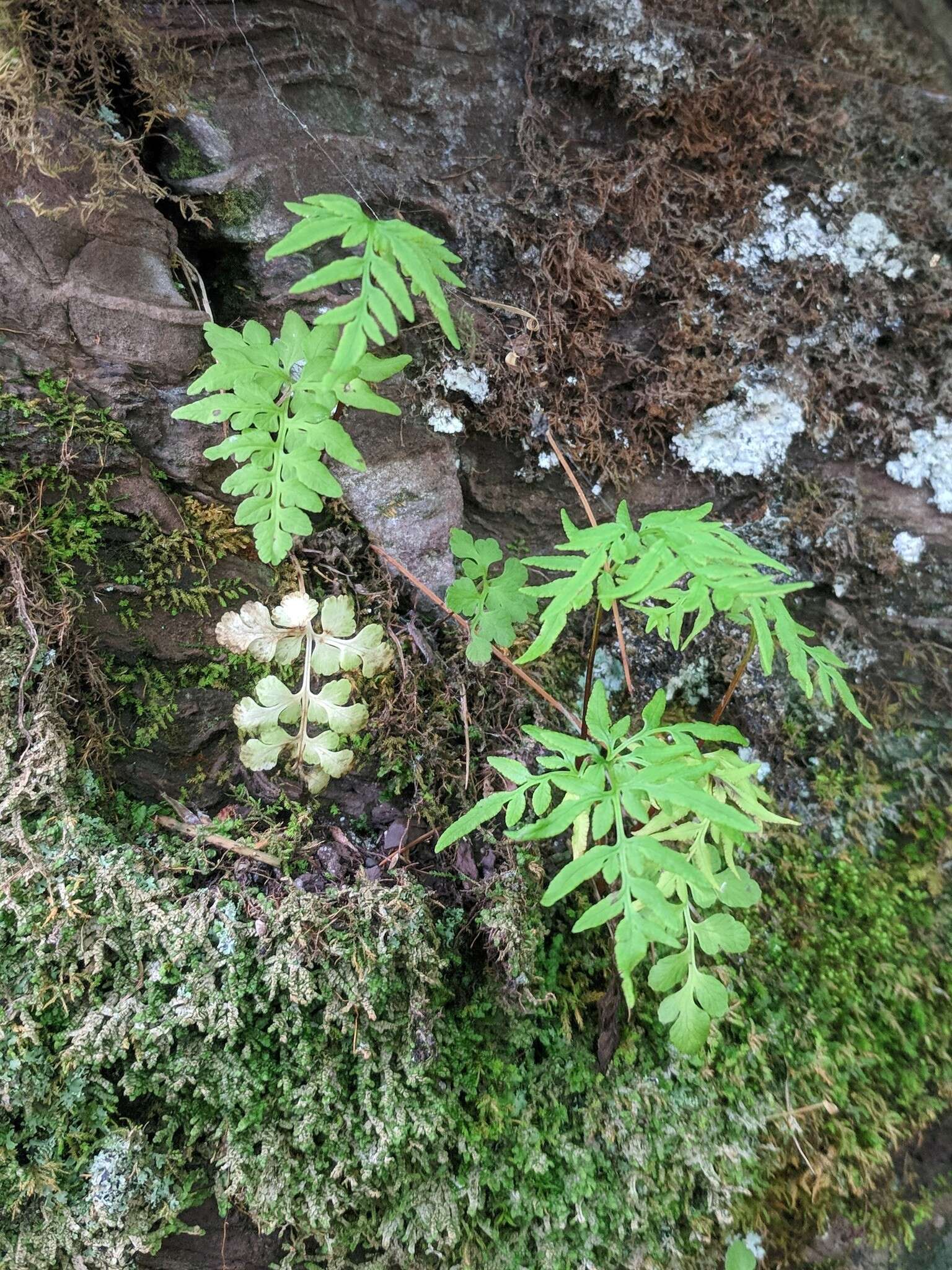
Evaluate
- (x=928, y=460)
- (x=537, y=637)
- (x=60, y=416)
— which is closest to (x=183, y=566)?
(x=60, y=416)

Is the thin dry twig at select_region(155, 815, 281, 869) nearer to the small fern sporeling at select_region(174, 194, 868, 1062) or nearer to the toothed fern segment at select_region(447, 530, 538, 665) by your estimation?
the small fern sporeling at select_region(174, 194, 868, 1062)

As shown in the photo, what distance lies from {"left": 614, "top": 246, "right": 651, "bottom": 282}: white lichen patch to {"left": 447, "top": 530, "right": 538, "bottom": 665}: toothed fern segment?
1166 mm

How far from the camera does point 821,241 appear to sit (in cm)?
273

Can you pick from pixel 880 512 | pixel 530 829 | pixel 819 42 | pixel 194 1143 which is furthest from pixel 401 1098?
pixel 819 42

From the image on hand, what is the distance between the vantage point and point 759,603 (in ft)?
5.58

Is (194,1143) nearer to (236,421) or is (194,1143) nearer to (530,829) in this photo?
(530,829)

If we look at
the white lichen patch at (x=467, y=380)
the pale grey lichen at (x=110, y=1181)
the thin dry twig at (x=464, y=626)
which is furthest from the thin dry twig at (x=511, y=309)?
the pale grey lichen at (x=110, y=1181)

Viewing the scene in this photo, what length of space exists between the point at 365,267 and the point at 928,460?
2.32 m

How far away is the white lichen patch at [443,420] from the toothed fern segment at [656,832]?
1126 millimetres

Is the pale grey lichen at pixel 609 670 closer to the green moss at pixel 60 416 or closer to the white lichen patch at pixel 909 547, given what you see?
the white lichen patch at pixel 909 547

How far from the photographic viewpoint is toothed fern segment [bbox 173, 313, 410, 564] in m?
1.83

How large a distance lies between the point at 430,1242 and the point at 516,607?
5.49 feet

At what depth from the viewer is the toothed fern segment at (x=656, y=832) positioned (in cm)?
149

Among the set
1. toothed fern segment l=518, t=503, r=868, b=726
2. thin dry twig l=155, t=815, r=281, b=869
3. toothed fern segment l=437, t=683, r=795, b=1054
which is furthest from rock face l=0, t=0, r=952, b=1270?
toothed fern segment l=518, t=503, r=868, b=726
